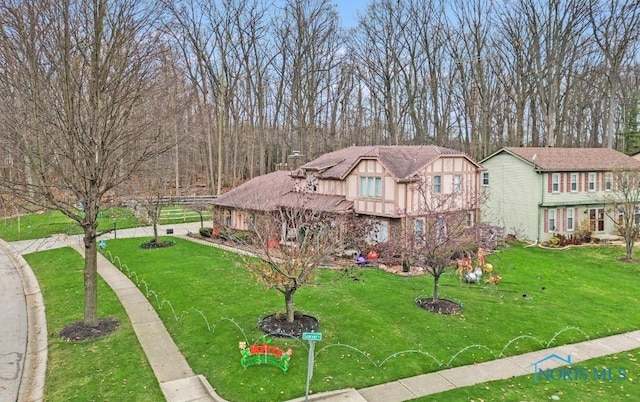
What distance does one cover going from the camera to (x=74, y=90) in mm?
10453

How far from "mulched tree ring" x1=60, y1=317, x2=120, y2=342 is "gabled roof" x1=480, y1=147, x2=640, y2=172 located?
77.1ft

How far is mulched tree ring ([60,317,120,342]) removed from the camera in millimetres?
11461

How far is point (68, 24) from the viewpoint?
33.2 feet

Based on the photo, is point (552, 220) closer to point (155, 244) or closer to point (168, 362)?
point (155, 244)

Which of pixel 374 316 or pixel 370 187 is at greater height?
pixel 370 187

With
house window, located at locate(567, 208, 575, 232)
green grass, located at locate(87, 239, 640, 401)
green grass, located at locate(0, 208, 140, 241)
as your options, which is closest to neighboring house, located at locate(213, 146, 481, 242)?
green grass, located at locate(87, 239, 640, 401)

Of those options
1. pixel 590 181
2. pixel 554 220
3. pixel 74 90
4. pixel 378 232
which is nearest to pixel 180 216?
pixel 378 232

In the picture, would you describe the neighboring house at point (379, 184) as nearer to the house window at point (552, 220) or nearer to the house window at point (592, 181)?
the house window at point (552, 220)

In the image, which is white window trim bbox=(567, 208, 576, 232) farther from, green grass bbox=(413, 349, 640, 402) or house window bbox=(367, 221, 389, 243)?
green grass bbox=(413, 349, 640, 402)

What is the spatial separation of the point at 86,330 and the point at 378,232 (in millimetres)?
13788

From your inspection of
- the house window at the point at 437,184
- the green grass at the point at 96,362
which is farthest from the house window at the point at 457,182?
the green grass at the point at 96,362

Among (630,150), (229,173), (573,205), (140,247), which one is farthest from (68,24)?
(630,150)

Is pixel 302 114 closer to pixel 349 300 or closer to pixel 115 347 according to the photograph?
pixel 349 300

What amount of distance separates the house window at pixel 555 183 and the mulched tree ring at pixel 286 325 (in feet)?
66.1
